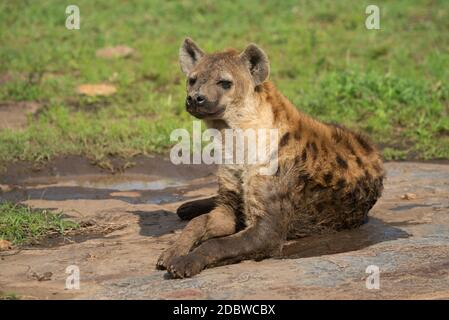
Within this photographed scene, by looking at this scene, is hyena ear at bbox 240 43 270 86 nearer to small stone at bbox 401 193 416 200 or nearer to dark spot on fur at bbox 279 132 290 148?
dark spot on fur at bbox 279 132 290 148

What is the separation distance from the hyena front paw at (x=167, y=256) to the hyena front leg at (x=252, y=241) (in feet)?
0.34

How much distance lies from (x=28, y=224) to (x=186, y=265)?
4.63 ft

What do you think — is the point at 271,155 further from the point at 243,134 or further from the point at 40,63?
the point at 40,63

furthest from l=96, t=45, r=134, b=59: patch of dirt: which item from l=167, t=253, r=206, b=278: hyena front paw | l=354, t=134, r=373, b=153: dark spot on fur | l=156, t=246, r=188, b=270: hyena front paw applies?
l=167, t=253, r=206, b=278: hyena front paw

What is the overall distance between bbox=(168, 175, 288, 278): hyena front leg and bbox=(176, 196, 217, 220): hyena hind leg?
2.20 feet

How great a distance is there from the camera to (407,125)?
793 cm

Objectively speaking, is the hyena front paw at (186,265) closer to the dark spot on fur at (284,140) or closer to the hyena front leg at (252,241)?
the hyena front leg at (252,241)

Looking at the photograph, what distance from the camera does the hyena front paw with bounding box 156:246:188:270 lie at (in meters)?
4.61

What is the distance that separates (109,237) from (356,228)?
1.48 metres

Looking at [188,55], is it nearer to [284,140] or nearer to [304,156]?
[284,140]

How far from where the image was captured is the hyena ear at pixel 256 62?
5125mm

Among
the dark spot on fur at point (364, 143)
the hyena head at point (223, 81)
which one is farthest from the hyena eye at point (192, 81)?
the dark spot on fur at point (364, 143)
